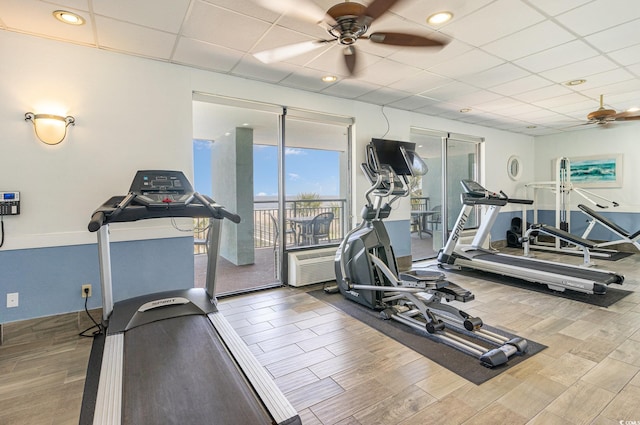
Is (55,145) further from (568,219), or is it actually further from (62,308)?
(568,219)

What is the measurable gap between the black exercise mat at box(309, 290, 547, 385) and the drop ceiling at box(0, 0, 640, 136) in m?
2.33

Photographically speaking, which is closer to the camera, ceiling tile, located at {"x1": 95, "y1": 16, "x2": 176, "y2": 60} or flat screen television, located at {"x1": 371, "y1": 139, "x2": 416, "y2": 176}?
ceiling tile, located at {"x1": 95, "y1": 16, "x2": 176, "y2": 60}

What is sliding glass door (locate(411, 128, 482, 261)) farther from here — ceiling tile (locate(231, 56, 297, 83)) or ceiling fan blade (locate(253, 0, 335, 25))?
ceiling fan blade (locate(253, 0, 335, 25))

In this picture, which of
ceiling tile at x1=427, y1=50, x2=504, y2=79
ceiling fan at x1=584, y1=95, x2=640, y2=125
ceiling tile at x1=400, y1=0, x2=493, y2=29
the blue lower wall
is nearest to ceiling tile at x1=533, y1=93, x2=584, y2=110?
ceiling fan at x1=584, y1=95, x2=640, y2=125

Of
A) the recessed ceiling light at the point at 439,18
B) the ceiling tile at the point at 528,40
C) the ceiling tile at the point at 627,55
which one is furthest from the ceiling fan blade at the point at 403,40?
the ceiling tile at the point at 627,55

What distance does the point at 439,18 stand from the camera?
8.20ft

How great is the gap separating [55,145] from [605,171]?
9026 millimetres

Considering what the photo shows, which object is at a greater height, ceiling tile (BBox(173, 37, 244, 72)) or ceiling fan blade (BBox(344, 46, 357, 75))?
ceiling tile (BBox(173, 37, 244, 72))

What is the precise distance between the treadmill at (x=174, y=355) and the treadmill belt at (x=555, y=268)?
3.95 meters

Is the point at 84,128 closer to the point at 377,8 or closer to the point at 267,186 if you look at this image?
the point at 267,186

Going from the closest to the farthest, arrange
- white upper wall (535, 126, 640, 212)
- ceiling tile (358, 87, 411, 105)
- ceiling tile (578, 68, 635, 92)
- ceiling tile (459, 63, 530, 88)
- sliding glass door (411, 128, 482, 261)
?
ceiling tile (459, 63, 530, 88) < ceiling tile (578, 68, 635, 92) < ceiling tile (358, 87, 411, 105) < sliding glass door (411, 128, 482, 261) < white upper wall (535, 126, 640, 212)

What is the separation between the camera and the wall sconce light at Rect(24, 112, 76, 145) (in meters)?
2.73

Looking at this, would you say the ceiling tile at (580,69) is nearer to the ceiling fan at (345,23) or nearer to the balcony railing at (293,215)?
the ceiling fan at (345,23)

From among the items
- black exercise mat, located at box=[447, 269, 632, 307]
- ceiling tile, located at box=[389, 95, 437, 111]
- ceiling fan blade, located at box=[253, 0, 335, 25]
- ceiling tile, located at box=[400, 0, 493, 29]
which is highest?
ceiling tile, located at box=[389, 95, 437, 111]
